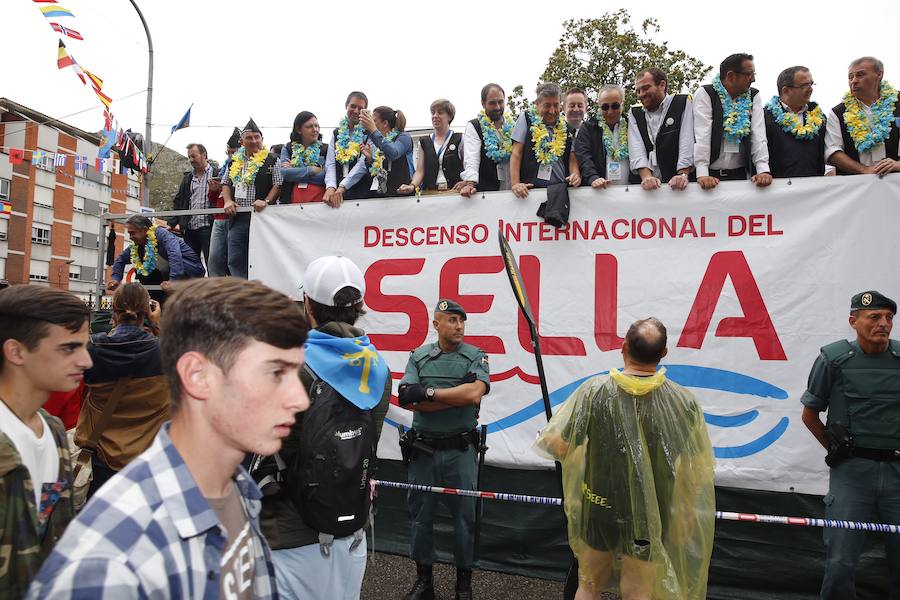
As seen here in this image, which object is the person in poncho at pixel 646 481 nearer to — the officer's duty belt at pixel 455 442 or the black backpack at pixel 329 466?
the officer's duty belt at pixel 455 442

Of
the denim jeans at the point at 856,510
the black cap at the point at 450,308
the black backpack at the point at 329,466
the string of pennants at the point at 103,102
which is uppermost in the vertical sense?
the string of pennants at the point at 103,102

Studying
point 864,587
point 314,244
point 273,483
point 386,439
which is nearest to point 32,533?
point 273,483

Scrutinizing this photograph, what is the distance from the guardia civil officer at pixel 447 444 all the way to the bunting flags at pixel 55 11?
9031mm

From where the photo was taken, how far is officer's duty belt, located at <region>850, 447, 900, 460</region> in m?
3.56

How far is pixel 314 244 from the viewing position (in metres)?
5.54

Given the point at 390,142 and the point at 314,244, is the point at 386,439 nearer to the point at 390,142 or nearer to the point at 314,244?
the point at 314,244

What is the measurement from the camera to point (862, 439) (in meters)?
3.60

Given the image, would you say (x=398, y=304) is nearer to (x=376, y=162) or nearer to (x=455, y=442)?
(x=455, y=442)

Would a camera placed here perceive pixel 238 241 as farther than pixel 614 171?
Yes

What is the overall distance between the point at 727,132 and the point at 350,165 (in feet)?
10.5

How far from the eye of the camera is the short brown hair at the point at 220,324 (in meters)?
1.20

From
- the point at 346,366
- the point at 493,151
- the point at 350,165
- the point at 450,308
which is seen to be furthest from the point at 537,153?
the point at 346,366

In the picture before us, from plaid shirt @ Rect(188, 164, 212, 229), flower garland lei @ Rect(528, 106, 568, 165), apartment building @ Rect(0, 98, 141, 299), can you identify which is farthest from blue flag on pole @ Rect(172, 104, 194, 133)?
apartment building @ Rect(0, 98, 141, 299)

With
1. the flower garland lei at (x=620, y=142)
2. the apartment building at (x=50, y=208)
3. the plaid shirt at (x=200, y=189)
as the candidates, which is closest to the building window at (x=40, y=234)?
the apartment building at (x=50, y=208)
